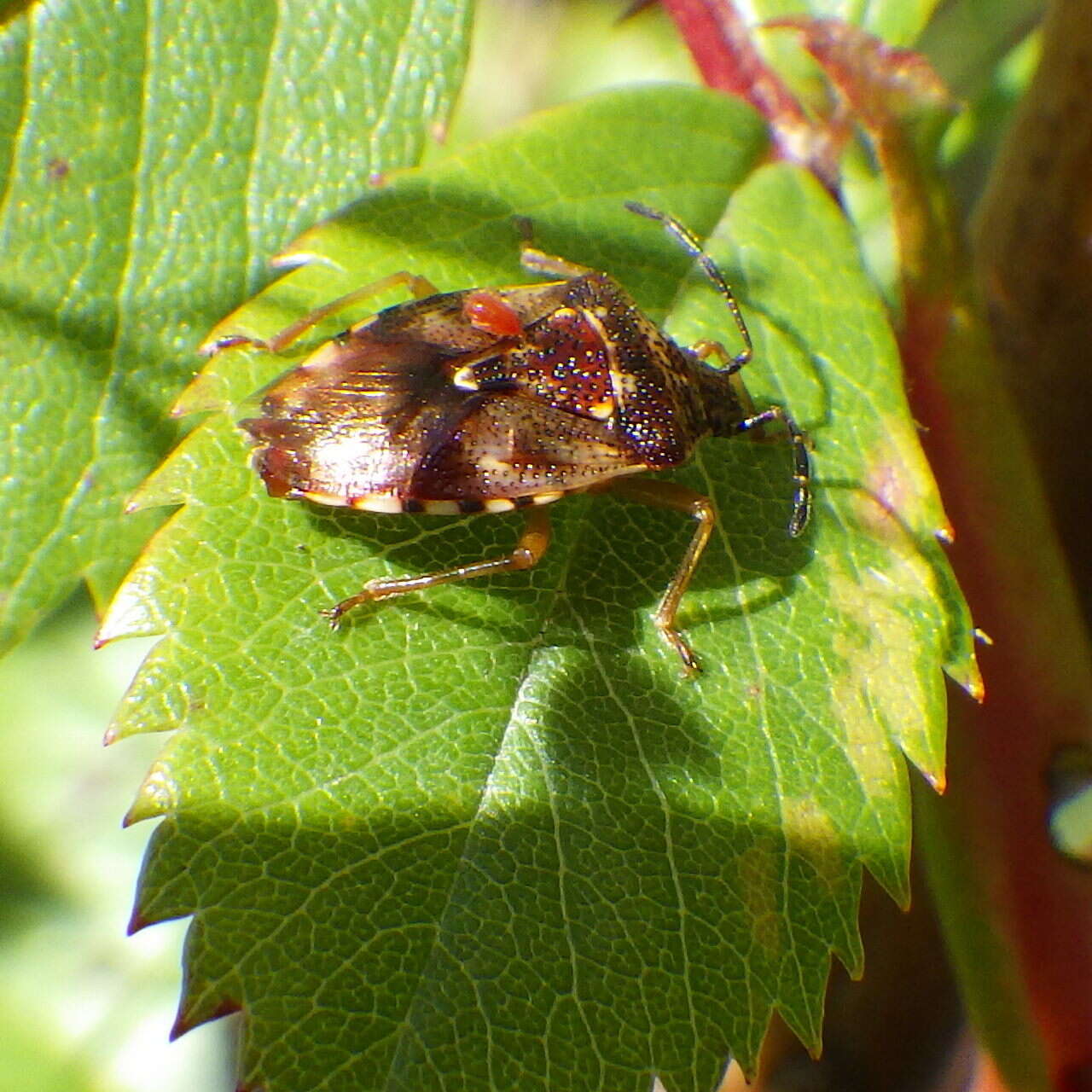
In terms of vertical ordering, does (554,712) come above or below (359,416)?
below

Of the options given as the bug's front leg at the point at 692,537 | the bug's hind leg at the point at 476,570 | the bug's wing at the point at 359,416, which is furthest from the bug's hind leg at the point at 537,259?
the bug's hind leg at the point at 476,570

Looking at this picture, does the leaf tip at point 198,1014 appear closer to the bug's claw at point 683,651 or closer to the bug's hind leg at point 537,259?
the bug's claw at point 683,651

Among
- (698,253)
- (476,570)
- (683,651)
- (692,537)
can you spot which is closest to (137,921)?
(476,570)

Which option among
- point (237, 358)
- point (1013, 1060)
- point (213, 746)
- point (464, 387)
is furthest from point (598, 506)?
point (1013, 1060)

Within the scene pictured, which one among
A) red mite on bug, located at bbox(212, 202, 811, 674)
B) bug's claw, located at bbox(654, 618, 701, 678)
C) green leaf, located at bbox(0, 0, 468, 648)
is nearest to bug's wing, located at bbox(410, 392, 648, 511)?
red mite on bug, located at bbox(212, 202, 811, 674)

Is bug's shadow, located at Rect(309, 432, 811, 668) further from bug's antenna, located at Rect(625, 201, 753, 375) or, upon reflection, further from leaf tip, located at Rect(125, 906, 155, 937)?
leaf tip, located at Rect(125, 906, 155, 937)

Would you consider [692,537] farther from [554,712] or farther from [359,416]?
[359,416]

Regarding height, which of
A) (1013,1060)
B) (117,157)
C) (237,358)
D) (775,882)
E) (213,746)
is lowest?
(1013,1060)

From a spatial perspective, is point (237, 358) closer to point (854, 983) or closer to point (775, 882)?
point (775, 882)
